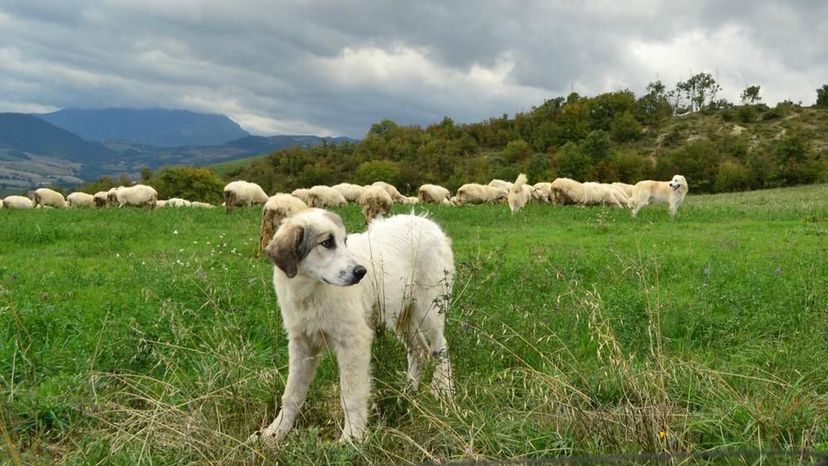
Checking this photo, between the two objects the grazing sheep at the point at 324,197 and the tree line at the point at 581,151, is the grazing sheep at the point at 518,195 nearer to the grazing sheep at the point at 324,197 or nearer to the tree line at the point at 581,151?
the grazing sheep at the point at 324,197

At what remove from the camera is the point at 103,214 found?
20875 millimetres

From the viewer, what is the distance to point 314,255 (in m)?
4.23

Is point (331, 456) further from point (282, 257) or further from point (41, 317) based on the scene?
point (41, 317)

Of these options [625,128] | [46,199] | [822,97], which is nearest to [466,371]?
[46,199]

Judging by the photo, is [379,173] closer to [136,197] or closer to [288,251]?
[136,197]

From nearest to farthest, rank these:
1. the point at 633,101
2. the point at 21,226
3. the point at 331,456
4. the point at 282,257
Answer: the point at 331,456 → the point at 282,257 → the point at 21,226 → the point at 633,101

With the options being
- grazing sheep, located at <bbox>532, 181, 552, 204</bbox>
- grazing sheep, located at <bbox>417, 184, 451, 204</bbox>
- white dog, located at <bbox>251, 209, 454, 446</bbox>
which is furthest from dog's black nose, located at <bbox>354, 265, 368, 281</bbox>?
grazing sheep, located at <bbox>417, 184, 451, 204</bbox>

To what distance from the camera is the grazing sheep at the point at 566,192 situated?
3259 centimetres

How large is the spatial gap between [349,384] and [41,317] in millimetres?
4346

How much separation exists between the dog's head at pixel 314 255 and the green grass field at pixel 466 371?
93 cm

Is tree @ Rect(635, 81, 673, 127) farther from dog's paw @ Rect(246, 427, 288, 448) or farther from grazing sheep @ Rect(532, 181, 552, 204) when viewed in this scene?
dog's paw @ Rect(246, 427, 288, 448)

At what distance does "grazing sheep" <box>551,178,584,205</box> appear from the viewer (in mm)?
32594

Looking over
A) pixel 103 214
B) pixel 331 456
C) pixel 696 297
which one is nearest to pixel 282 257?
pixel 331 456

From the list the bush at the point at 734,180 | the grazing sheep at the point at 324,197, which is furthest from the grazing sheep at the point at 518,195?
the bush at the point at 734,180
